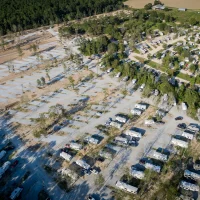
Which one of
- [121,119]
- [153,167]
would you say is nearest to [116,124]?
[121,119]

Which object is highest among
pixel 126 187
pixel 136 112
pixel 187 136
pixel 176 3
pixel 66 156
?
pixel 176 3

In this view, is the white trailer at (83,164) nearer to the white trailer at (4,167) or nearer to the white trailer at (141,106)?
the white trailer at (4,167)

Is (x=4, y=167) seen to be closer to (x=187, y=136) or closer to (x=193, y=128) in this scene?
(x=187, y=136)

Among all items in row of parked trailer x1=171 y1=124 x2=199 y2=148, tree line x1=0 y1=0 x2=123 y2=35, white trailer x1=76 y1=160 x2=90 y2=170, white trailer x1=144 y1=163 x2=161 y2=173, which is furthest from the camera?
tree line x1=0 y1=0 x2=123 y2=35

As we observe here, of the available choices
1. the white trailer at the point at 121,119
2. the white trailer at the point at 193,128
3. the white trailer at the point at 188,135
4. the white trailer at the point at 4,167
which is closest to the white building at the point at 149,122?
the white trailer at the point at 121,119

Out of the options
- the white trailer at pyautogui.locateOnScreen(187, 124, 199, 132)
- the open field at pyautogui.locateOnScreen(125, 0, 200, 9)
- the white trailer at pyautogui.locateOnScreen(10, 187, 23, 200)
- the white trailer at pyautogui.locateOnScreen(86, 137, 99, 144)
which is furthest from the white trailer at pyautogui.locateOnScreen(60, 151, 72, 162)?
the open field at pyautogui.locateOnScreen(125, 0, 200, 9)

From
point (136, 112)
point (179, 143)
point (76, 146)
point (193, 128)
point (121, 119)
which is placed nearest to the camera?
point (179, 143)

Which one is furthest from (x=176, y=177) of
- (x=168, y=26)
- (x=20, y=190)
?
(x=168, y=26)

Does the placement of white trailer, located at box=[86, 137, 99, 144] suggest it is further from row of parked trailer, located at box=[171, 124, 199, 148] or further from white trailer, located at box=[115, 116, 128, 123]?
row of parked trailer, located at box=[171, 124, 199, 148]
